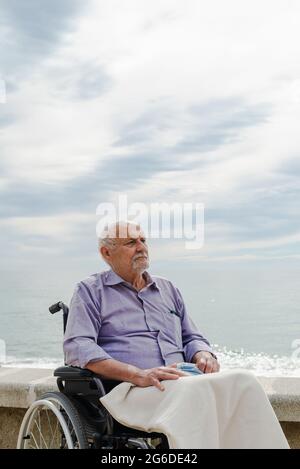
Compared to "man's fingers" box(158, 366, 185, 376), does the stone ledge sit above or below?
below

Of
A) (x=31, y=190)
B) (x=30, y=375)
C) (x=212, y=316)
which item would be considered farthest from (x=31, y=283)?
(x=30, y=375)

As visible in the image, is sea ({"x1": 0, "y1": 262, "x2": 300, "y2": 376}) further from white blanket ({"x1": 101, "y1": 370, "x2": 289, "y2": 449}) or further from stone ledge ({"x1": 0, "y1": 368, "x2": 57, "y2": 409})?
white blanket ({"x1": 101, "y1": 370, "x2": 289, "y2": 449})

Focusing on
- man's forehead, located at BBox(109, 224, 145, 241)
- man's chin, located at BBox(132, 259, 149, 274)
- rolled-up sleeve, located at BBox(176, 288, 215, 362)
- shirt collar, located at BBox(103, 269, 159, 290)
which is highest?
man's forehead, located at BBox(109, 224, 145, 241)

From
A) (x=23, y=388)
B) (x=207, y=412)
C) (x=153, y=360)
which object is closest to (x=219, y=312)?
(x=23, y=388)

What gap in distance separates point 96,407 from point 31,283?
63.9 feet

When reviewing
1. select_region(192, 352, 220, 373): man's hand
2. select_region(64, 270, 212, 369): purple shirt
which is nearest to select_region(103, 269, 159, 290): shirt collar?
select_region(64, 270, 212, 369): purple shirt

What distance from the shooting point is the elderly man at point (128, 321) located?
2492 millimetres

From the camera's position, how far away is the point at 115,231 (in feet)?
8.96

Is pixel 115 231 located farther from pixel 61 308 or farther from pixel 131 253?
pixel 61 308

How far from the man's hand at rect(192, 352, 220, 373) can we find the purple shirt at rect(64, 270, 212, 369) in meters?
0.03

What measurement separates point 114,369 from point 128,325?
0.80 ft

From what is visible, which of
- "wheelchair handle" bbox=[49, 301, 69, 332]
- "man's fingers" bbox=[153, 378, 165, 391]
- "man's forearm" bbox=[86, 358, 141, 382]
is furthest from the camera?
"wheelchair handle" bbox=[49, 301, 69, 332]

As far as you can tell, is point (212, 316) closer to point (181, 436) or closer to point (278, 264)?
point (278, 264)

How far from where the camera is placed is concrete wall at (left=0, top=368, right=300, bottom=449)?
2920 millimetres
